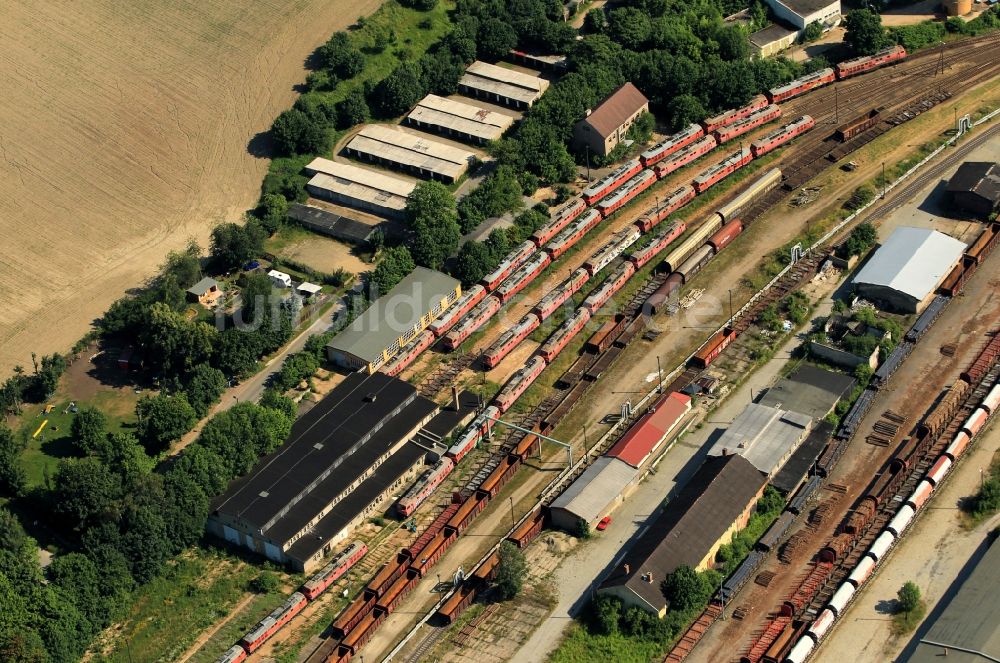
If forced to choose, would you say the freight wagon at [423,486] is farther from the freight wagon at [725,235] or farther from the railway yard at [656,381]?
the freight wagon at [725,235]

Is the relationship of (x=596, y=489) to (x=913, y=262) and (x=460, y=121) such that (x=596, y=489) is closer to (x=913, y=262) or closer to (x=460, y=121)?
(x=913, y=262)

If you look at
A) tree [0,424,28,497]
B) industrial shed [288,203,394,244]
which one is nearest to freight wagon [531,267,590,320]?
industrial shed [288,203,394,244]

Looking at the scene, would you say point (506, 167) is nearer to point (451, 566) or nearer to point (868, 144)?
point (868, 144)

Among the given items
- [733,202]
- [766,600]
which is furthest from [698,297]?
[766,600]

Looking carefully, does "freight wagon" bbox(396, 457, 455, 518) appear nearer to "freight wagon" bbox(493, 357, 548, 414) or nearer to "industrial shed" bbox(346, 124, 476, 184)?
"freight wagon" bbox(493, 357, 548, 414)

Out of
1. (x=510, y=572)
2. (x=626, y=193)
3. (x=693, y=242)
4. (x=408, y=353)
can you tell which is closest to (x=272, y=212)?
(x=408, y=353)

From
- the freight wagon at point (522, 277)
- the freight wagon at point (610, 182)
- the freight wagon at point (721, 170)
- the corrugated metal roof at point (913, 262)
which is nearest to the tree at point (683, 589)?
the corrugated metal roof at point (913, 262)
